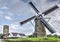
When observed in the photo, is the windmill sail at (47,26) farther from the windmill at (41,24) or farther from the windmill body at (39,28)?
the windmill body at (39,28)

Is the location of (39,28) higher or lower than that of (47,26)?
lower

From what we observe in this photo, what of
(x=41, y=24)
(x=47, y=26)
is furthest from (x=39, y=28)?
(x=47, y=26)

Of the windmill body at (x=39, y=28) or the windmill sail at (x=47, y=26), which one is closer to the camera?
the windmill sail at (x=47, y=26)

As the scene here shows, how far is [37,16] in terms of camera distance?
1801 inches

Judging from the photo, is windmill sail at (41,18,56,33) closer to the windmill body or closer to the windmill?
the windmill

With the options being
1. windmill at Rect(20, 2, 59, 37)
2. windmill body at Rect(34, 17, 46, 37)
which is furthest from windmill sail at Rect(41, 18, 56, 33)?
windmill body at Rect(34, 17, 46, 37)

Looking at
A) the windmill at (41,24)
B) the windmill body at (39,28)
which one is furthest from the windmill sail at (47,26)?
the windmill body at (39,28)

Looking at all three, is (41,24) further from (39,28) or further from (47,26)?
(47,26)

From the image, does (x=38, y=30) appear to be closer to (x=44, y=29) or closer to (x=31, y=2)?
(x=44, y=29)

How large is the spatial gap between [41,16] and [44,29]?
9.82 ft

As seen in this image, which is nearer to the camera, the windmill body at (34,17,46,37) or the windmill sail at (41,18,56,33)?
the windmill sail at (41,18,56,33)

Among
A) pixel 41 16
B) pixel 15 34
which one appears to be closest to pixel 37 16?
pixel 41 16

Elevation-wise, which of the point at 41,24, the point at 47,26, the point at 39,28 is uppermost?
the point at 41,24

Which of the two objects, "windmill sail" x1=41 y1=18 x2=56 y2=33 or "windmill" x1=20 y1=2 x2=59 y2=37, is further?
"windmill" x1=20 y1=2 x2=59 y2=37
